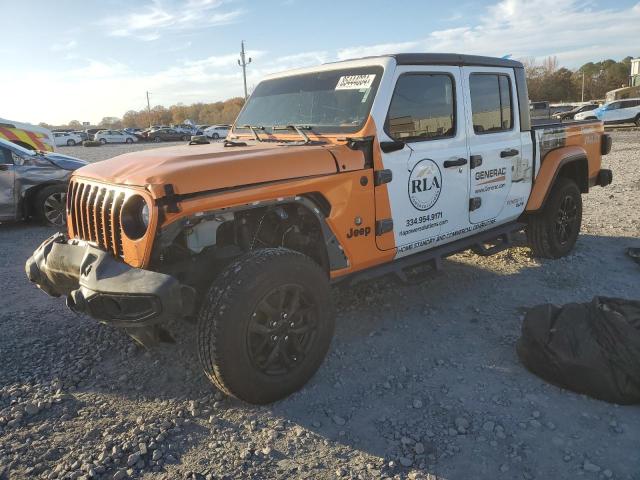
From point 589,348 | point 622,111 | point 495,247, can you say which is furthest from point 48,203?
point 622,111

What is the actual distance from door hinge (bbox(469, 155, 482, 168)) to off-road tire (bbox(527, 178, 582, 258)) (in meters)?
1.46

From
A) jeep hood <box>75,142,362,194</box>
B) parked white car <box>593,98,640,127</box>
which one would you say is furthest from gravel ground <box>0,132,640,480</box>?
parked white car <box>593,98,640,127</box>

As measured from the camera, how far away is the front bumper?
2539 mm

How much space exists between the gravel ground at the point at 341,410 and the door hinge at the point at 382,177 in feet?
3.97

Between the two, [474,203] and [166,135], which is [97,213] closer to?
[474,203]

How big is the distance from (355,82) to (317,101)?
0.35 m

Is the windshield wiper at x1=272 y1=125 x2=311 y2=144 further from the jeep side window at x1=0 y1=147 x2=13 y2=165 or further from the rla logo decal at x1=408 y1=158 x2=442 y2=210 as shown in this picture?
the jeep side window at x1=0 y1=147 x2=13 y2=165

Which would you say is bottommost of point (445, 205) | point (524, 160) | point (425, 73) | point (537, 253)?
point (537, 253)

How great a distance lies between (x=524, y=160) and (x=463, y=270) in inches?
50.1

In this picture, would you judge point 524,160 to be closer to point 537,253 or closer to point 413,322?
point 537,253

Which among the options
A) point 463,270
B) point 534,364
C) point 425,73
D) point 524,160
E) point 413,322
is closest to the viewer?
point 534,364

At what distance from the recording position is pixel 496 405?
2.94 meters

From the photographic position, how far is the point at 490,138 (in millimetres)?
4391

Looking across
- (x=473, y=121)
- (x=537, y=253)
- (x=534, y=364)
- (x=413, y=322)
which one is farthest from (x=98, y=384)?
(x=537, y=253)
